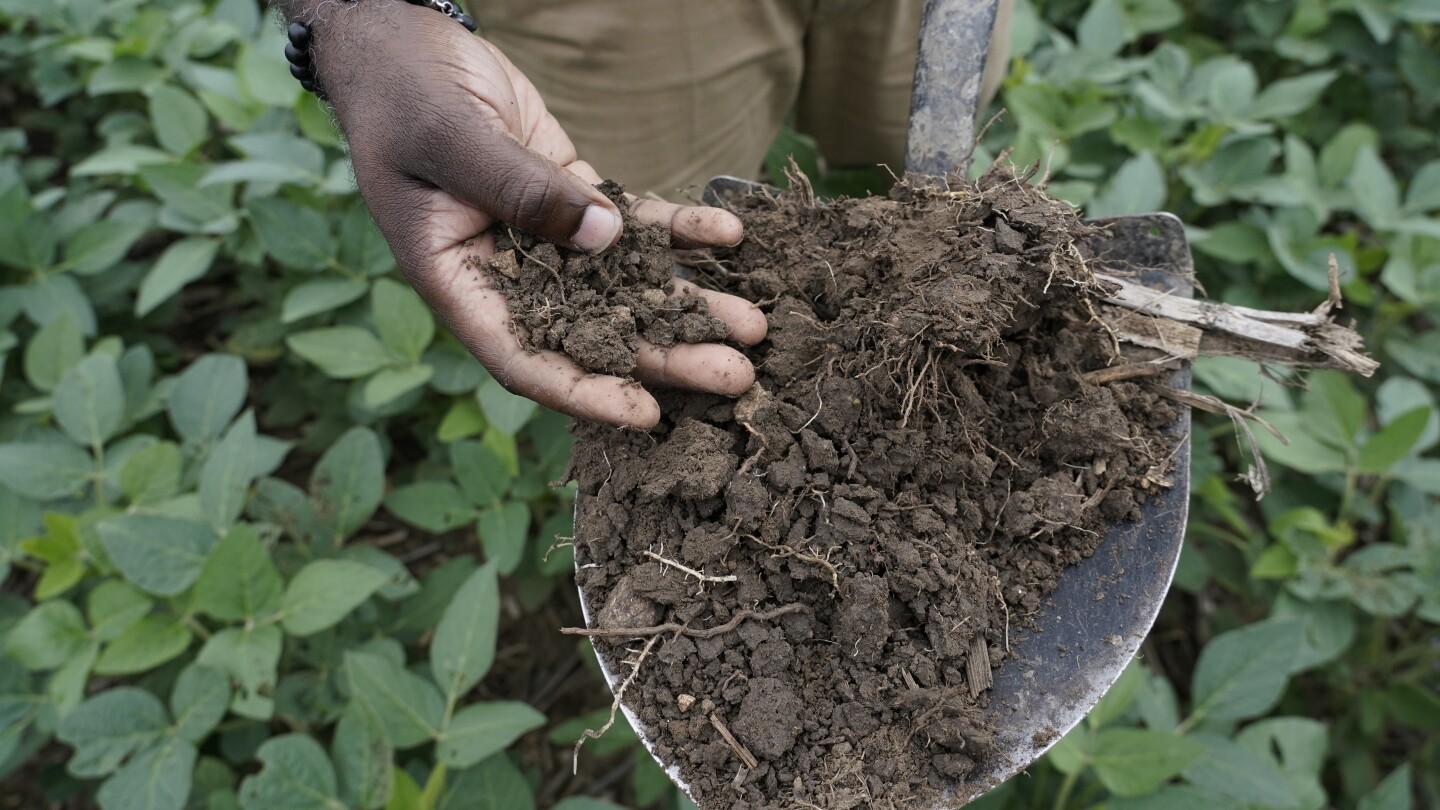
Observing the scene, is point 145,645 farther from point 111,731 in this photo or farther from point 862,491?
point 862,491

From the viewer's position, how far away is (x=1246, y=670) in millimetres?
1843

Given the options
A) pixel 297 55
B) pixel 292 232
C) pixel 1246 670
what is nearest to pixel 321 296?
pixel 292 232

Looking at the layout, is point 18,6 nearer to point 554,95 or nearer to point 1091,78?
point 554,95

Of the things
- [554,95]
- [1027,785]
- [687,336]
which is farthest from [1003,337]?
[1027,785]

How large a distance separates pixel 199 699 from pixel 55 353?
112 centimetres

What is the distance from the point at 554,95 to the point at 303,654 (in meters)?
1.39

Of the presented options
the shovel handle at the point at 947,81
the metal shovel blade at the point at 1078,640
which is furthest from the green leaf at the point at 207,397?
the shovel handle at the point at 947,81

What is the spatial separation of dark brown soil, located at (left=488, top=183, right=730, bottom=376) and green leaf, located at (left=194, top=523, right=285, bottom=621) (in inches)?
32.0

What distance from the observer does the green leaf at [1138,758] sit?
1.63 meters

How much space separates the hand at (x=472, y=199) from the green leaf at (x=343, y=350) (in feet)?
2.44

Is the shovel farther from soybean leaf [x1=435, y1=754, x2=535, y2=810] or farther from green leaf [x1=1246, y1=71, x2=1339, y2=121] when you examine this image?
green leaf [x1=1246, y1=71, x2=1339, y2=121]

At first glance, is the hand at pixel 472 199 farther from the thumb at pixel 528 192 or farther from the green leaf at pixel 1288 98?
the green leaf at pixel 1288 98

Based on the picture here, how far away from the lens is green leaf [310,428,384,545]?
1.97 metres

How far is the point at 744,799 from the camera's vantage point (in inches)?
46.8
